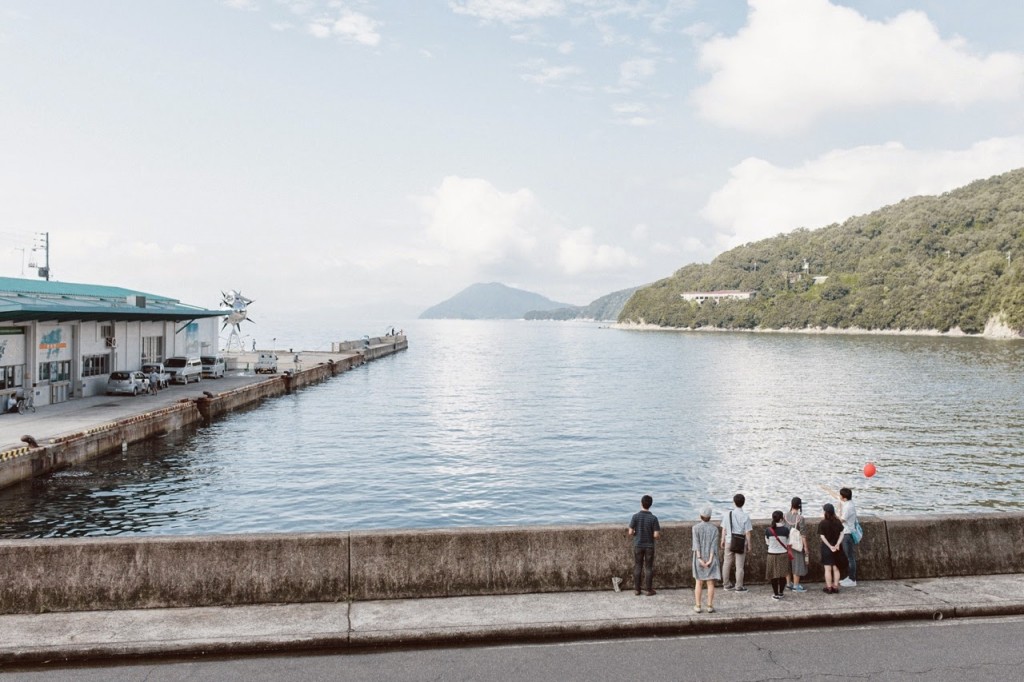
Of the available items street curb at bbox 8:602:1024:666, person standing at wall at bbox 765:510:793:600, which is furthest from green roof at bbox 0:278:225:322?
person standing at wall at bbox 765:510:793:600

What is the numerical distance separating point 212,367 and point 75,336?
81.4ft

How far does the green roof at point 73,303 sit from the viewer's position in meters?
41.5

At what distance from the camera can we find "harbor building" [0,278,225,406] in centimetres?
4238

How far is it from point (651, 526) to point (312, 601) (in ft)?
17.8

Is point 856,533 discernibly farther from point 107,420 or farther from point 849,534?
point 107,420

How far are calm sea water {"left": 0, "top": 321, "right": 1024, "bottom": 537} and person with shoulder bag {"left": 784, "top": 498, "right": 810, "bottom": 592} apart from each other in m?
16.4

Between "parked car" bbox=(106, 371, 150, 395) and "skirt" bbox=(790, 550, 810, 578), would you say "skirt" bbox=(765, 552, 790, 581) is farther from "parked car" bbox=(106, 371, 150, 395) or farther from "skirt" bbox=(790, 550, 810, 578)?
"parked car" bbox=(106, 371, 150, 395)

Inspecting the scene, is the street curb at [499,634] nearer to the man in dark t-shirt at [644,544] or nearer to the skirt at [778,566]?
the skirt at [778,566]

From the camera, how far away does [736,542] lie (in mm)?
12375

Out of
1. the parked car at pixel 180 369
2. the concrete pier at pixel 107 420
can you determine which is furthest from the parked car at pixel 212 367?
the parked car at pixel 180 369

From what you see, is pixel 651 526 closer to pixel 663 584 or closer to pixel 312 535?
pixel 663 584

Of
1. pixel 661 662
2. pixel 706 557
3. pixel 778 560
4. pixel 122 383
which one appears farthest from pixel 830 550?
pixel 122 383

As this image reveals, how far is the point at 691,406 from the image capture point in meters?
69.4

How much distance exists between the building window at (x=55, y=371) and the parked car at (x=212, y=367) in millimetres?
23171
